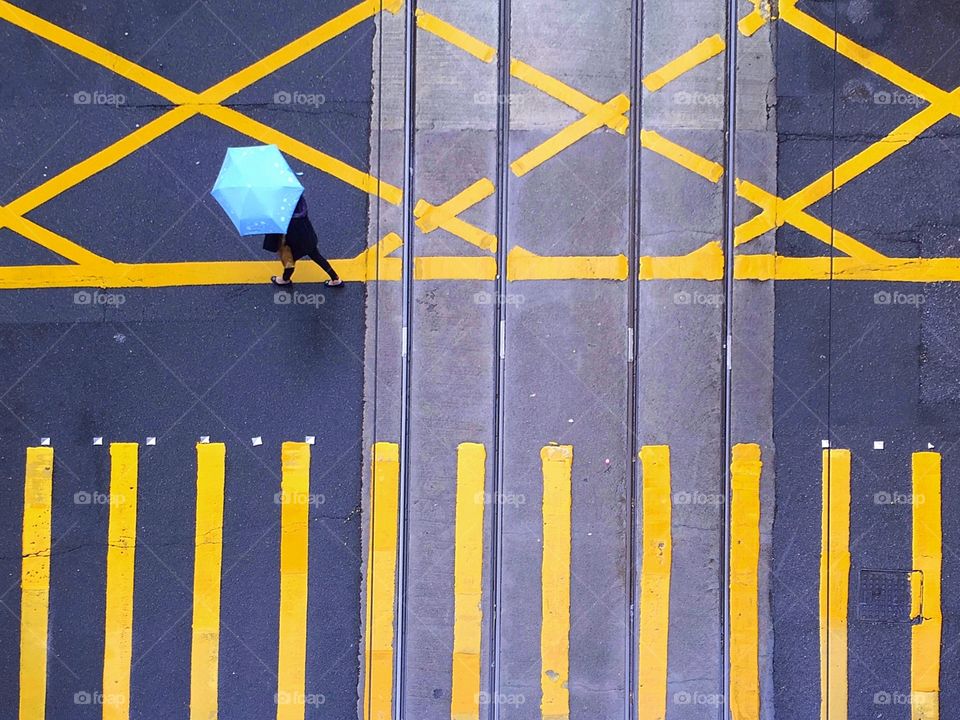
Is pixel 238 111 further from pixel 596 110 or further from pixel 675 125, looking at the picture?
pixel 675 125

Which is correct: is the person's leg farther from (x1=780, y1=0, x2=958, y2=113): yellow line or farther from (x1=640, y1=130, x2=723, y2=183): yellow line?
(x1=780, y1=0, x2=958, y2=113): yellow line

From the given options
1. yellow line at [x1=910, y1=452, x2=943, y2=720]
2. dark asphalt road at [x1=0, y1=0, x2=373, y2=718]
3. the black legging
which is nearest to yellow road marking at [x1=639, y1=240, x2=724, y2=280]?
yellow line at [x1=910, y1=452, x2=943, y2=720]

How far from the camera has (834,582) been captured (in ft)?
18.6

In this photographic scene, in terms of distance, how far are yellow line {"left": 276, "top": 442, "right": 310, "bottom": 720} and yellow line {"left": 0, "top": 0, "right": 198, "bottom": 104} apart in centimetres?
311

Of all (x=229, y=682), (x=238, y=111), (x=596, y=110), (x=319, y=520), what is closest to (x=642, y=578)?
(x=319, y=520)

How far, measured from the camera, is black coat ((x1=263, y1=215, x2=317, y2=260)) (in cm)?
518

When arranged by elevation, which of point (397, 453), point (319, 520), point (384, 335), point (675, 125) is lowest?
point (319, 520)

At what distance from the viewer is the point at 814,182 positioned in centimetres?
572

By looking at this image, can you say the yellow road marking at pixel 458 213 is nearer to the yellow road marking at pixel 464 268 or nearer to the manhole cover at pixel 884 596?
the yellow road marking at pixel 464 268

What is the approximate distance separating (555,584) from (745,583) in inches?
61.5

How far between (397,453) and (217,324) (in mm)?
1851

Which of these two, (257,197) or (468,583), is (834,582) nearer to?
(468,583)

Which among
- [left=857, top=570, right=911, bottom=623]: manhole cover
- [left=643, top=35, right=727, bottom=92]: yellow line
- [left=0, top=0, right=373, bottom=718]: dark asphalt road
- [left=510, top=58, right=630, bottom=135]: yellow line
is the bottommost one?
[left=857, top=570, right=911, bottom=623]: manhole cover

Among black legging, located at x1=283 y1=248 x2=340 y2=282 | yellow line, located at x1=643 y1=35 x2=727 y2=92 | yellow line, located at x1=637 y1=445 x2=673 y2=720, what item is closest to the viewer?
black legging, located at x1=283 y1=248 x2=340 y2=282
